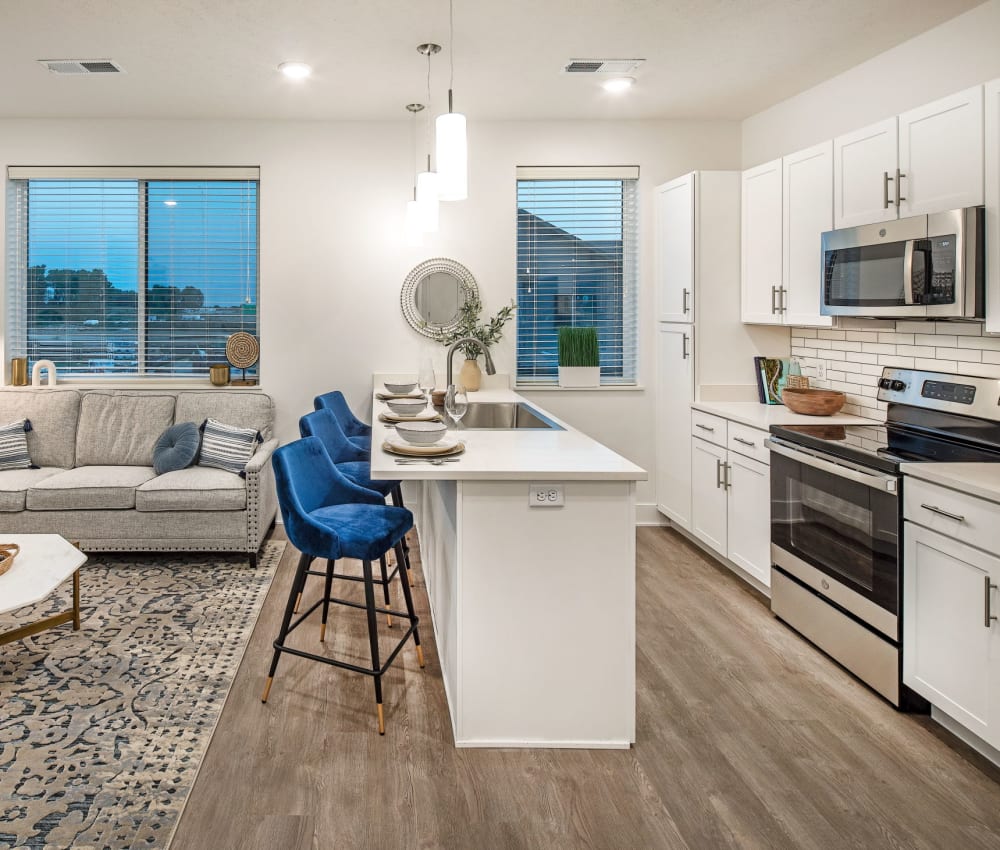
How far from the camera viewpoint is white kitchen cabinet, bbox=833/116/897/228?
3.37 metres

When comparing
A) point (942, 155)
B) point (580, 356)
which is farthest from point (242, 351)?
point (942, 155)

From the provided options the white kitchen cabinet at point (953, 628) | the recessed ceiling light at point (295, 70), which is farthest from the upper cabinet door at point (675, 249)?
the white kitchen cabinet at point (953, 628)

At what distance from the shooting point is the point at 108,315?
551 centimetres

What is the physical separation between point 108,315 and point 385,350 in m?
1.92

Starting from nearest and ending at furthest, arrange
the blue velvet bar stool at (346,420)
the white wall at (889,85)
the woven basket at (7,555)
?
1. the woven basket at (7,555)
2. the white wall at (889,85)
3. the blue velvet bar stool at (346,420)

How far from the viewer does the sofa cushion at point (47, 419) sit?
16.4 ft

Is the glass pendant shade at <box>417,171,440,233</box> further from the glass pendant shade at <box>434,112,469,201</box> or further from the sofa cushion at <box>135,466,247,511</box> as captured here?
the sofa cushion at <box>135,466,247,511</box>

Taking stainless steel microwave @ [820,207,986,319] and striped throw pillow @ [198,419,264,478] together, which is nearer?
stainless steel microwave @ [820,207,986,319]

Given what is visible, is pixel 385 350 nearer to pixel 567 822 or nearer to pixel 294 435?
pixel 294 435

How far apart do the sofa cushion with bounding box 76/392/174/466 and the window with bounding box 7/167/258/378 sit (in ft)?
1.42

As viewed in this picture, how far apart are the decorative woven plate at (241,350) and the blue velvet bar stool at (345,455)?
4.71ft

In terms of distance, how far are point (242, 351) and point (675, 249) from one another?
9.57 feet

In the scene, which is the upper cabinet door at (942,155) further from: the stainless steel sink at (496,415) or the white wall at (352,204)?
the white wall at (352,204)

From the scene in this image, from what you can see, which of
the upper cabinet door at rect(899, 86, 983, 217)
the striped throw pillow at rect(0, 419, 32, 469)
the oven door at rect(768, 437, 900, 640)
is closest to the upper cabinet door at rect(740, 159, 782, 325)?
the upper cabinet door at rect(899, 86, 983, 217)
